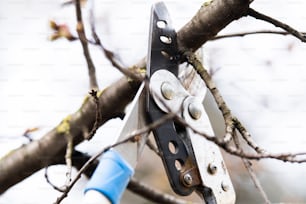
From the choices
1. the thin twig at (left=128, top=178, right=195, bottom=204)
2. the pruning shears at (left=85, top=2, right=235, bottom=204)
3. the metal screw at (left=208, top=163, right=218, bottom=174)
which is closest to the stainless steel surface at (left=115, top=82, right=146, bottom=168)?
the pruning shears at (left=85, top=2, right=235, bottom=204)

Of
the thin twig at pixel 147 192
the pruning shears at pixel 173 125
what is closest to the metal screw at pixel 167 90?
the pruning shears at pixel 173 125

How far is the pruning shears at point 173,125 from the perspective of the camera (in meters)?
0.54

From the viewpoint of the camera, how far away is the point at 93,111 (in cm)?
75

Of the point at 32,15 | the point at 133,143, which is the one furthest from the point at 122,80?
the point at 32,15

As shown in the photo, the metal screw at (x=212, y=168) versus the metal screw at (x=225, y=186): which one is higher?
the metal screw at (x=212, y=168)

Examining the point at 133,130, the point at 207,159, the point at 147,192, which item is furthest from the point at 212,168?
the point at 147,192

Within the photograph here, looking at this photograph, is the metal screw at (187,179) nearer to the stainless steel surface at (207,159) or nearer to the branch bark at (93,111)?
the stainless steel surface at (207,159)

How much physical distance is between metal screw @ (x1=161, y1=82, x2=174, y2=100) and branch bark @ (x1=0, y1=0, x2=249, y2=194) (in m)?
0.07

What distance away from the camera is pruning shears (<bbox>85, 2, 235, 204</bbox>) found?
54 centimetres

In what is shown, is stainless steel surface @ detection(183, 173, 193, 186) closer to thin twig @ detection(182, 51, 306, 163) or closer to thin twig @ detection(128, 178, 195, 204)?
thin twig @ detection(182, 51, 306, 163)

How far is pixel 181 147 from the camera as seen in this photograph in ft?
1.87

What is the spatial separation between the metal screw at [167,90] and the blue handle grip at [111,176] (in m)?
0.13

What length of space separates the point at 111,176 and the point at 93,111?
32 cm

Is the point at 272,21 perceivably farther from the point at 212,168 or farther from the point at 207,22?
the point at 212,168
